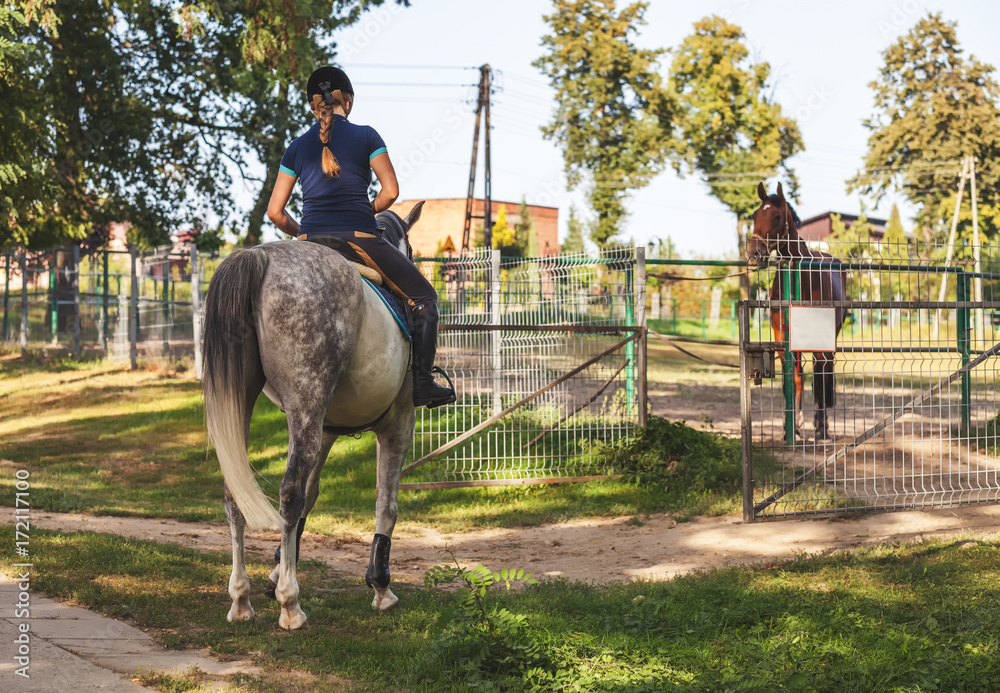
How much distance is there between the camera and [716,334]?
123 ft

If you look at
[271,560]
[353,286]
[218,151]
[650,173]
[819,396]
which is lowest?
[271,560]

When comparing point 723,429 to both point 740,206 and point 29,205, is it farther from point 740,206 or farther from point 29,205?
point 740,206

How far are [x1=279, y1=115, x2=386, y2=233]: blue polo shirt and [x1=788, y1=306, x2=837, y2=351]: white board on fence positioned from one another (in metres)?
3.43

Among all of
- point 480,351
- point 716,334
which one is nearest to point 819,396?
point 480,351

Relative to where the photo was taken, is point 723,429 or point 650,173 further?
point 650,173

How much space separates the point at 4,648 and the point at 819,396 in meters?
9.00

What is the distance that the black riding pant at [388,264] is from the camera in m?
5.24

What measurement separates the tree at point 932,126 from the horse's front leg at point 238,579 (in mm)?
40359

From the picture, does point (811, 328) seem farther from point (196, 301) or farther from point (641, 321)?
point (196, 301)

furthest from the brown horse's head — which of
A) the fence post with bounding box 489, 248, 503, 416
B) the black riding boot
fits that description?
the black riding boot

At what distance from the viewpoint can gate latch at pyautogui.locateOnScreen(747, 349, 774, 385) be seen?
6.55m

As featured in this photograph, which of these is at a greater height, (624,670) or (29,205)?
(29,205)

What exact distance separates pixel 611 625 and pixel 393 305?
7.56ft

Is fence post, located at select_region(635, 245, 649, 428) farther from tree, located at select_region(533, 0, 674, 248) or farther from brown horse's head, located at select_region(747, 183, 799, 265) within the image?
tree, located at select_region(533, 0, 674, 248)
